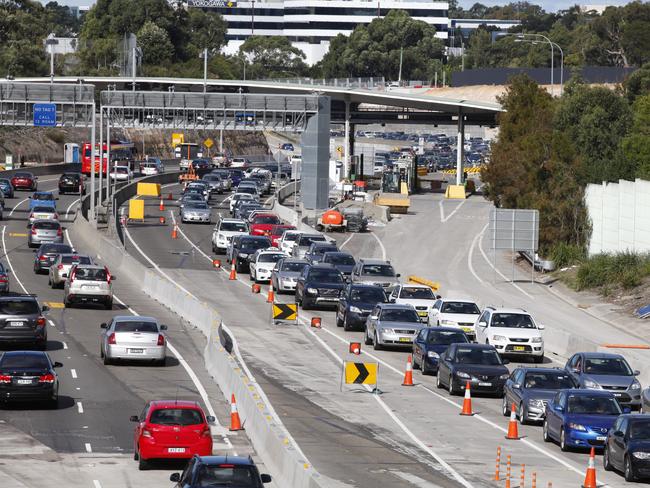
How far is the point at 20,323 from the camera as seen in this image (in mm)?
38750

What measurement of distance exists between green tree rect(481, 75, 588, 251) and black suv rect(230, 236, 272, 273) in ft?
56.3

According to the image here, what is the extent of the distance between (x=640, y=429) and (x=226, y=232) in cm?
4560

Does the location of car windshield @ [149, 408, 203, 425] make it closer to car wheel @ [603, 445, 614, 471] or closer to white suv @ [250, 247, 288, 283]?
car wheel @ [603, 445, 614, 471]

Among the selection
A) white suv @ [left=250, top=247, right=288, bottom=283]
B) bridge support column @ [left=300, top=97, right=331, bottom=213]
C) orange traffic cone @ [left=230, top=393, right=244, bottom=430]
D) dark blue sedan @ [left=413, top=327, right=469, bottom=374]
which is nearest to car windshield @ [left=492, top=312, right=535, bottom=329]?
dark blue sedan @ [left=413, top=327, right=469, bottom=374]

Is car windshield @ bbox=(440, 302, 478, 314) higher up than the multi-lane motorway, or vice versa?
car windshield @ bbox=(440, 302, 478, 314)

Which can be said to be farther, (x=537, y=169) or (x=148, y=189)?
(x=148, y=189)

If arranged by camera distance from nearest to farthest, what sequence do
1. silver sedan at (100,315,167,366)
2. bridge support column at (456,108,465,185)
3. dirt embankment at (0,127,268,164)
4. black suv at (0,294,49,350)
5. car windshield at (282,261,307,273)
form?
1. silver sedan at (100,315,167,366)
2. black suv at (0,294,49,350)
3. car windshield at (282,261,307,273)
4. bridge support column at (456,108,465,185)
5. dirt embankment at (0,127,268,164)

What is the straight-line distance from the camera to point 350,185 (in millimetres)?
105938

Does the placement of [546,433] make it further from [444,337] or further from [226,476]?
[226,476]

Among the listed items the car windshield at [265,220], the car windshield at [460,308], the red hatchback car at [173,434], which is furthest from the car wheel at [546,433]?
the car windshield at [265,220]

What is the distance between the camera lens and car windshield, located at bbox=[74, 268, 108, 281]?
159ft

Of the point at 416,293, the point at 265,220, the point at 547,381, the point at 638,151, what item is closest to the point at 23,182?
the point at 265,220

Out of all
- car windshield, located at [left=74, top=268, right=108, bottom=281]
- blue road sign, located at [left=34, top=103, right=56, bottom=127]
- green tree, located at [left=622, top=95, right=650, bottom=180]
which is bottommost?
car windshield, located at [left=74, top=268, right=108, bottom=281]

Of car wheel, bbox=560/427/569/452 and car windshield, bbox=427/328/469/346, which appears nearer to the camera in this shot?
car wheel, bbox=560/427/569/452
